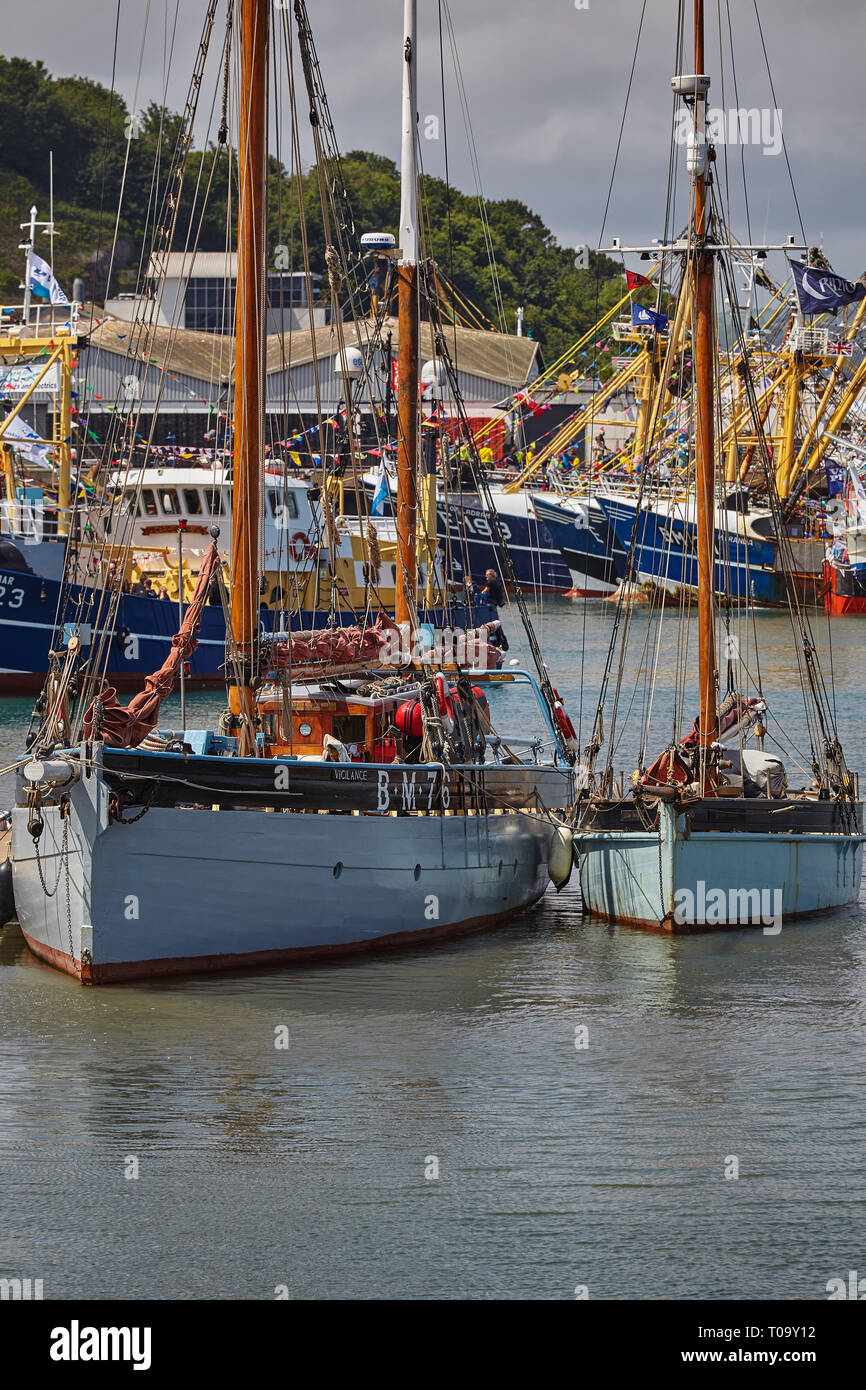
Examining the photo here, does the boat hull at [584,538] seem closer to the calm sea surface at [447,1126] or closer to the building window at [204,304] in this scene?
the building window at [204,304]

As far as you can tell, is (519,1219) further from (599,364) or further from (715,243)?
(599,364)

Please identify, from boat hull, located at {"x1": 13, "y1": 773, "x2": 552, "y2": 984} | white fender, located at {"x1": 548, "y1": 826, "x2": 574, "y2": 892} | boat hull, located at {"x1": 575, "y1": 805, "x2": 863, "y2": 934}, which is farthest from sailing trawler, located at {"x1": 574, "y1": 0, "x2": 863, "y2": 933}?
boat hull, located at {"x1": 13, "y1": 773, "x2": 552, "y2": 984}

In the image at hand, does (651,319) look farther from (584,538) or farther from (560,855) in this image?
(560,855)

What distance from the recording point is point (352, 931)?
20188 mm

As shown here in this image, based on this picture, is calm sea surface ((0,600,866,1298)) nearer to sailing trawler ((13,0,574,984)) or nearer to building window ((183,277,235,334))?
sailing trawler ((13,0,574,984))

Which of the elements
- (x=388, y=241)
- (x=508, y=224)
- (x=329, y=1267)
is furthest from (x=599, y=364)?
(x=329, y=1267)

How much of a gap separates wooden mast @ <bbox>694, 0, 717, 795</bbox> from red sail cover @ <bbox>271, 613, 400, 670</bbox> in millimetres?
3856

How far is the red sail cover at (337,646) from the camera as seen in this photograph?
21.6 meters

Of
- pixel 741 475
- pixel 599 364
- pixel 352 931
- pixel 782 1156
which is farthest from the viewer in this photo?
pixel 599 364

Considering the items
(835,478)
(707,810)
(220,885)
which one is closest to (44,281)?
(707,810)

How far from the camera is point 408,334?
90.1 feet

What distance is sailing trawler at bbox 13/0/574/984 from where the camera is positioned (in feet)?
60.5

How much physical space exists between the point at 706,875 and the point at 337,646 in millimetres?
5197
